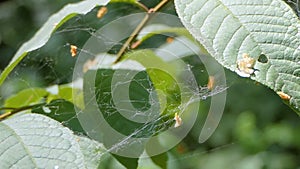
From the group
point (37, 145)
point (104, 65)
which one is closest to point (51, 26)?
point (104, 65)

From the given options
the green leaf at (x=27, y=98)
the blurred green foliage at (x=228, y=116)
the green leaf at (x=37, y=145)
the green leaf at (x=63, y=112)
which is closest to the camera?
the green leaf at (x=37, y=145)

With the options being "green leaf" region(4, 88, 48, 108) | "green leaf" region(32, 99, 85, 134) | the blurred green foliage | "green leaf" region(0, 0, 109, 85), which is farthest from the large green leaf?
the blurred green foliage

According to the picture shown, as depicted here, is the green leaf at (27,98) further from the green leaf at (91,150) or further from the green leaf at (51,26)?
the green leaf at (91,150)

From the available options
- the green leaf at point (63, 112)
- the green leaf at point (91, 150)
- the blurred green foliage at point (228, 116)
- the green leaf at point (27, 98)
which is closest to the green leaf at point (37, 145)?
the green leaf at point (91, 150)

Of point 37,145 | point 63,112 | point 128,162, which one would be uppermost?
point 37,145

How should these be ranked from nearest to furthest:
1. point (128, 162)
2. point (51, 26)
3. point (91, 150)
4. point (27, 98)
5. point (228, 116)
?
1. point (91, 150)
2. point (128, 162)
3. point (51, 26)
4. point (27, 98)
5. point (228, 116)

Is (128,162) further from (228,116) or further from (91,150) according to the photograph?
(228,116)

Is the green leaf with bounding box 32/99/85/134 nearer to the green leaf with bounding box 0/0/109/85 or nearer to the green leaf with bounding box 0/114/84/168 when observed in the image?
the green leaf with bounding box 0/0/109/85

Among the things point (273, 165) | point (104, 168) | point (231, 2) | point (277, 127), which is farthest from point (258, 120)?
point (231, 2)

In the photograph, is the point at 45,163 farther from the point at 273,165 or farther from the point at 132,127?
the point at 273,165
